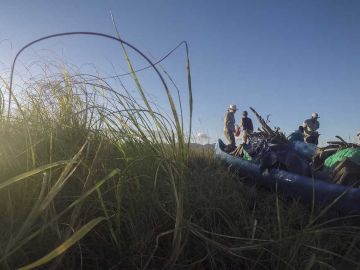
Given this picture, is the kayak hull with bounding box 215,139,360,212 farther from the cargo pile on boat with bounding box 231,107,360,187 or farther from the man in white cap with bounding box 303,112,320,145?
the man in white cap with bounding box 303,112,320,145

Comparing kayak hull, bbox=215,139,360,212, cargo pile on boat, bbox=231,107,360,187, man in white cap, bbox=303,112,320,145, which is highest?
man in white cap, bbox=303,112,320,145

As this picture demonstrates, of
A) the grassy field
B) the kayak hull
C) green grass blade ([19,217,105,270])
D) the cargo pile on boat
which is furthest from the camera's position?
the cargo pile on boat

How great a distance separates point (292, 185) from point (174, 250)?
308cm

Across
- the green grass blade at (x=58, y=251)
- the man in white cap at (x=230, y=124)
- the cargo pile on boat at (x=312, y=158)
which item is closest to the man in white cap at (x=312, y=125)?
the man in white cap at (x=230, y=124)

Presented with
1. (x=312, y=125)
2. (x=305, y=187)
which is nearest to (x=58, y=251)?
(x=305, y=187)

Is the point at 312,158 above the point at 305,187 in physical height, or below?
above

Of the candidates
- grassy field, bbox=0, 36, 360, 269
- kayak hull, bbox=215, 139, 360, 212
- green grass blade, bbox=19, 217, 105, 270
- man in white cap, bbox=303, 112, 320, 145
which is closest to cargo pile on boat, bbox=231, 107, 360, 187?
kayak hull, bbox=215, 139, 360, 212

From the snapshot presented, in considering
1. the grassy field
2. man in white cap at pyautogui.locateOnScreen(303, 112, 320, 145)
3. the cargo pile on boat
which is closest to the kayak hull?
the cargo pile on boat

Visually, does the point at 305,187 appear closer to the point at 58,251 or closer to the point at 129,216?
the point at 129,216

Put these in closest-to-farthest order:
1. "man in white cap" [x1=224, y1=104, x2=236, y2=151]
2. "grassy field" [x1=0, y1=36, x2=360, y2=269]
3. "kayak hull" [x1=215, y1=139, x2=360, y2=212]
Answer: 1. "grassy field" [x1=0, y1=36, x2=360, y2=269]
2. "kayak hull" [x1=215, y1=139, x2=360, y2=212]
3. "man in white cap" [x1=224, y1=104, x2=236, y2=151]

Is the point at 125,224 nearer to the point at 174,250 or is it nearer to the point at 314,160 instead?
the point at 174,250

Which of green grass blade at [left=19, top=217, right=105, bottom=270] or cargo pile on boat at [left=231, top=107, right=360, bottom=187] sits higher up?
cargo pile on boat at [left=231, top=107, right=360, bottom=187]

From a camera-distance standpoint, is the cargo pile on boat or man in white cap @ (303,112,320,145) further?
man in white cap @ (303,112,320,145)

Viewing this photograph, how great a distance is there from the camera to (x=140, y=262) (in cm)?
160
